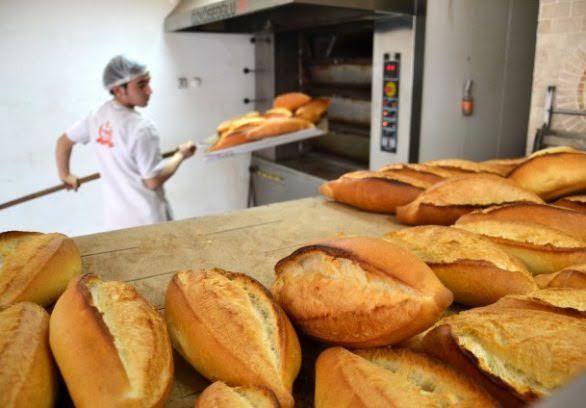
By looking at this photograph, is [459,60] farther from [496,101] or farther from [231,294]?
[231,294]

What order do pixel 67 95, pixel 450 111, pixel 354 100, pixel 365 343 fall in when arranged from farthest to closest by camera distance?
pixel 67 95 < pixel 354 100 < pixel 450 111 < pixel 365 343

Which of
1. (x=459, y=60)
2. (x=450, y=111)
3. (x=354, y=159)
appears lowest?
(x=354, y=159)

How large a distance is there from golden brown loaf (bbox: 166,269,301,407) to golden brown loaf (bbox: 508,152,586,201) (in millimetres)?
975

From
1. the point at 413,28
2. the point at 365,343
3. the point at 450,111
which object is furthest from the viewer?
the point at 450,111

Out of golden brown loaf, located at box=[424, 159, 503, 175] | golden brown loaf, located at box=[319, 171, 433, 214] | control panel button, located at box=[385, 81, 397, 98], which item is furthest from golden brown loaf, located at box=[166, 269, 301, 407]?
control panel button, located at box=[385, 81, 397, 98]

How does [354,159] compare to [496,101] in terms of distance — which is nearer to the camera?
[496,101]

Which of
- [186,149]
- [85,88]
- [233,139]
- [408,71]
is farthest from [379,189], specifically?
[85,88]

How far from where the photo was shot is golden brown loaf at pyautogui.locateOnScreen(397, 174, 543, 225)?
130 cm

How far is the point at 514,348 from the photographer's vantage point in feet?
2.07

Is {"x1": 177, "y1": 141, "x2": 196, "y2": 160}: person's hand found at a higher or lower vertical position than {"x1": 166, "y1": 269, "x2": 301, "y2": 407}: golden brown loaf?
lower

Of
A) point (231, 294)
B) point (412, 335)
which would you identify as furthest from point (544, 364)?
point (231, 294)

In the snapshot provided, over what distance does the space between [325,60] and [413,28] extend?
861 millimetres

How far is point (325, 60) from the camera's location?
316 centimetres

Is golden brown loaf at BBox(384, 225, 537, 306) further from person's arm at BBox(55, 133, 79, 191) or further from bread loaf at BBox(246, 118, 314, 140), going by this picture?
person's arm at BBox(55, 133, 79, 191)
